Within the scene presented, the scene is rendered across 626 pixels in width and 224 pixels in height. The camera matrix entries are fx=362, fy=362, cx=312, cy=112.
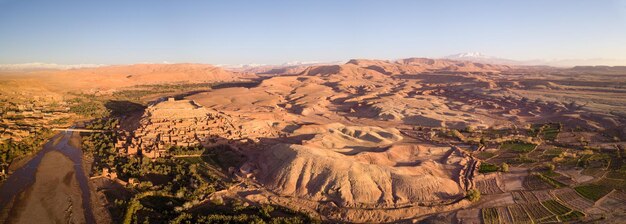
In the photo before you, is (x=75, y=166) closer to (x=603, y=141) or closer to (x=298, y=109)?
(x=298, y=109)

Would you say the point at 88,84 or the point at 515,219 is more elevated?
the point at 88,84

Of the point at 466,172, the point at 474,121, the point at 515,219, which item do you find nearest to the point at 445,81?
the point at 474,121

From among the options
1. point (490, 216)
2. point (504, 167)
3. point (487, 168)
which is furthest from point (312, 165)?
point (504, 167)

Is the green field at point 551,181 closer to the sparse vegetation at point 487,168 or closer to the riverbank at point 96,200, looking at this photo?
the sparse vegetation at point 487,168

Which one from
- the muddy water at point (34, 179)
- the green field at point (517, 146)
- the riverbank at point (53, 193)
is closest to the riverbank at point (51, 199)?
the riverbank at point (53, 193)

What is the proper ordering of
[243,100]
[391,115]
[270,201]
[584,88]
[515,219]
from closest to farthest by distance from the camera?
[515,219]
[270,201]
[391,115]
[243,100]
[584,88]

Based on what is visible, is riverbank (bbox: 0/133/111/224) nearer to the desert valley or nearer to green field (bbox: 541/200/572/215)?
the desert valley

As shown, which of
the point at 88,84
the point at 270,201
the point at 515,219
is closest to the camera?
the point at 515,219
